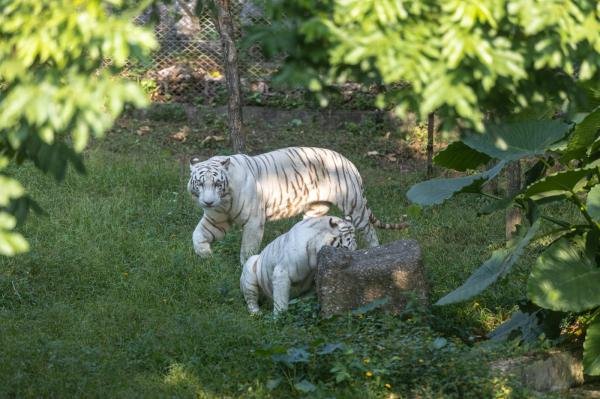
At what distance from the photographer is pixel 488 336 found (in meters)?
6.59

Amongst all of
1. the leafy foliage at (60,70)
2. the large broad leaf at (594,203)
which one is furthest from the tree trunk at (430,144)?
the leafy foliage at (60,70)

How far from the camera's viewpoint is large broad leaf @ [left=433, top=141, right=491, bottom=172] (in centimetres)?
654

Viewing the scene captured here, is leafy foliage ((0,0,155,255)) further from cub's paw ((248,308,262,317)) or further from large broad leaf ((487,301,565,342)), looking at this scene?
cub's paw ((248,308,262,317))

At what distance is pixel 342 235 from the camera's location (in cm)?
744

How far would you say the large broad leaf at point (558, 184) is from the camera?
18.4 ft

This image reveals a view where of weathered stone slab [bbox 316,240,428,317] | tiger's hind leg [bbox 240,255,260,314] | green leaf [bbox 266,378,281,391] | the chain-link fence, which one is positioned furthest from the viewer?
the chain-link fence

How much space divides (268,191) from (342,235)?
5.41ft

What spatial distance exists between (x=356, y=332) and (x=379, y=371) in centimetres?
73

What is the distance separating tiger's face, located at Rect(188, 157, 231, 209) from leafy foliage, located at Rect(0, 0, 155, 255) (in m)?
5.05

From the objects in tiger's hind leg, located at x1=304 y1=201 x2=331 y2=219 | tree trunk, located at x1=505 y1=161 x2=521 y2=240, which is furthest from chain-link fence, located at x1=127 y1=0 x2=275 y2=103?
tree trunk, located at x1=505 y1=161 x2=521 y2=240

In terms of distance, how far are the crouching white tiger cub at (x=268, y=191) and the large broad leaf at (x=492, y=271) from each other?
108 inches

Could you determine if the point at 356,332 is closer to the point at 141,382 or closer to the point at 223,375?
the point at 223,375

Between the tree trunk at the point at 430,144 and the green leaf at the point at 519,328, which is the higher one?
the green leaf at the point at 519,328

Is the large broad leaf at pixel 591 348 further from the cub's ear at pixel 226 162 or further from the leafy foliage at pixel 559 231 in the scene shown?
the cub's ear at pixel 226 162
